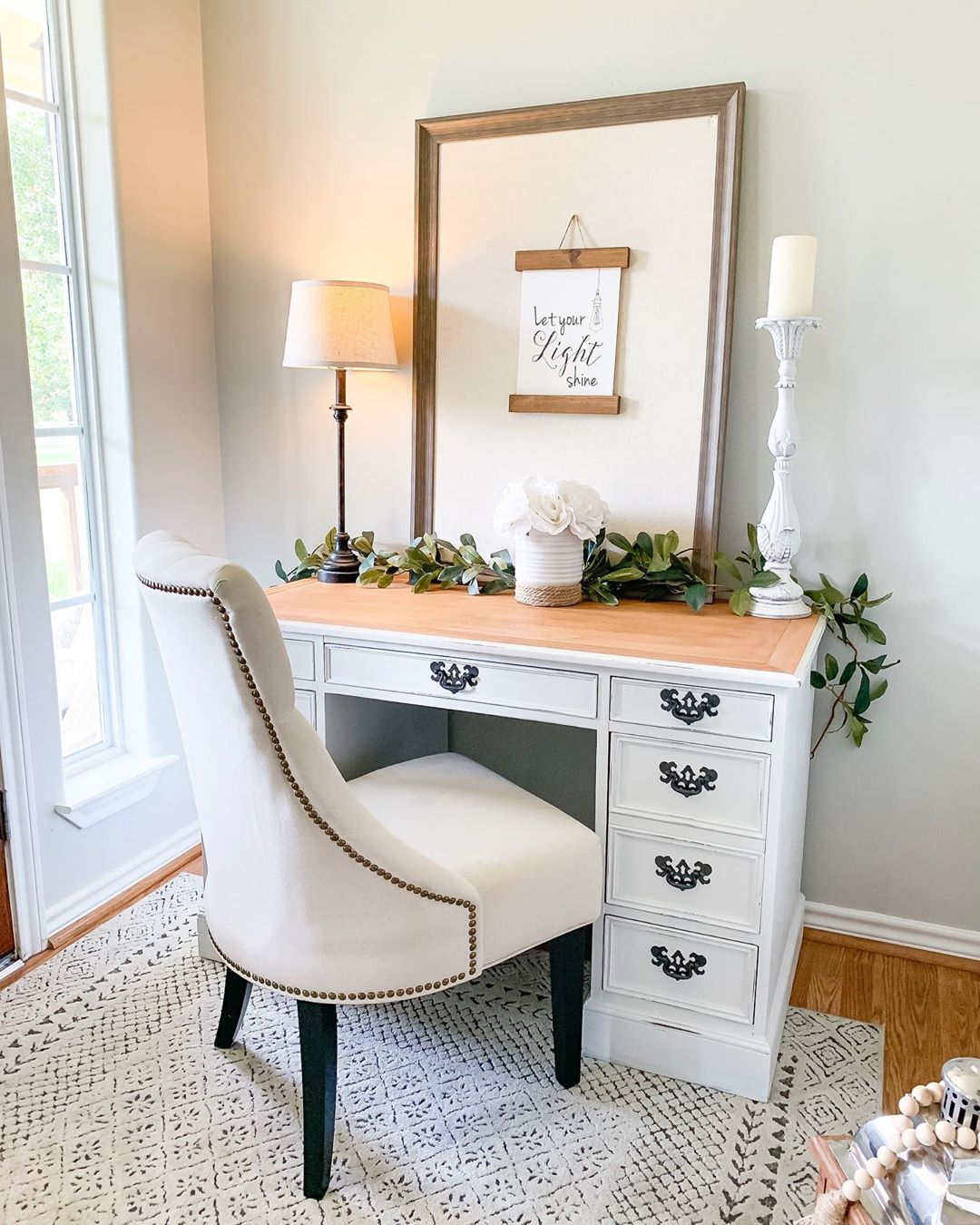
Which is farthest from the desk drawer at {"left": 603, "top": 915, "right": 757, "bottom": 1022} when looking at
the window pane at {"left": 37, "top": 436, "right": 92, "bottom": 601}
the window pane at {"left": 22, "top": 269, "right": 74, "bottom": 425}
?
the window pane at {"left": 22, "top": 269, "right": 74, "bottom": 425}

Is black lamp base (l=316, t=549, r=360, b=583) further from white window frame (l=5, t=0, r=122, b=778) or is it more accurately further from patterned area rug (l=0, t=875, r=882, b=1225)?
patterned area rug (l=0, t=875, r=882, b=1225)

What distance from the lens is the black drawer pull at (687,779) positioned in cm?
167

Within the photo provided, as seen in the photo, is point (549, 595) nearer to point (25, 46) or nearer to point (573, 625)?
point (573, 625)

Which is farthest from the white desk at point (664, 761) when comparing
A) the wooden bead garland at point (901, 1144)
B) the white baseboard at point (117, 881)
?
the white baseboard at point (117, 881)

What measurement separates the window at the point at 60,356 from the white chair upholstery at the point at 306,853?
898 mm

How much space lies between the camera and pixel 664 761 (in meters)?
1.71

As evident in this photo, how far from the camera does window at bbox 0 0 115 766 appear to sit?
218 cm

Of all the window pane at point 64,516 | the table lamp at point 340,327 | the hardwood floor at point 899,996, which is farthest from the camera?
the window pane at point 64,516

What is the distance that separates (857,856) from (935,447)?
0.93 m

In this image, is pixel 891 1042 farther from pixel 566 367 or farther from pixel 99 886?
pixel 99 886

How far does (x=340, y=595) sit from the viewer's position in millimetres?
2164

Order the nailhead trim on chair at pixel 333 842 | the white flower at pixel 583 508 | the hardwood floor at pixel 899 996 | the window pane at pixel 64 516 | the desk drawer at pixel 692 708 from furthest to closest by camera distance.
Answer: the window pane at pixel 64 516 < the white flower at pixel 583 508 < the hardwood floor at pixel 899 996 < the desk drawer at pixel 692 708 < the nailhead trim on chair at pixel 333 842

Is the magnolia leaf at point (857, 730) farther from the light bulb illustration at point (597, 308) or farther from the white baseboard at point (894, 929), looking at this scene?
the light bulb illustration at point (597, 308)

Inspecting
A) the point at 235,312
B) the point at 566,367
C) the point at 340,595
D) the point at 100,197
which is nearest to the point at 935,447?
the point at 566,367
